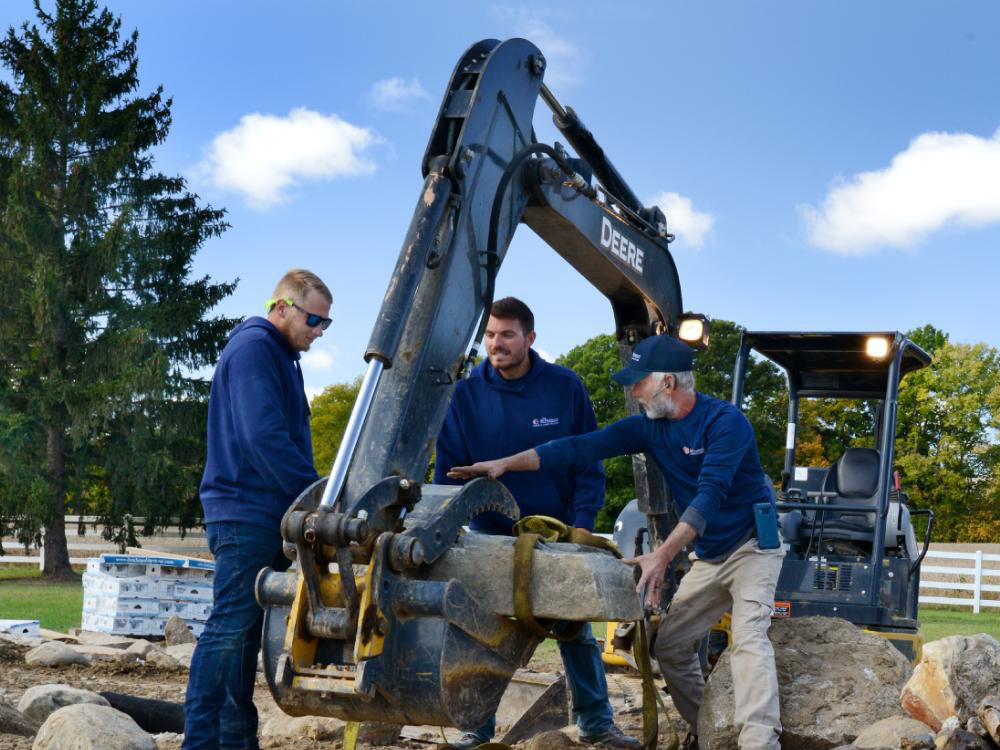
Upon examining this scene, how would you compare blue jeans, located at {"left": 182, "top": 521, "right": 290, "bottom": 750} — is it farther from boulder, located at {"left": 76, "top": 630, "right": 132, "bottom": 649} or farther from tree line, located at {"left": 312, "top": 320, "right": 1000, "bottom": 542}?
tree line, located at {"left": 312, "top": 320, "right": 1000, "bottom": 542}

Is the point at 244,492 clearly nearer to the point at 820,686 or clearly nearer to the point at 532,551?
the point at 532,551

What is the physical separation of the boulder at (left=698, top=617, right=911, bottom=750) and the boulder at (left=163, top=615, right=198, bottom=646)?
21.3ft

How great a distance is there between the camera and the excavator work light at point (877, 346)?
27.6ft

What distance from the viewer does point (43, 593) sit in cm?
1955

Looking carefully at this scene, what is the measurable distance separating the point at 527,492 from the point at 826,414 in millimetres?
33342

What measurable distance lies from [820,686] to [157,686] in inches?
197

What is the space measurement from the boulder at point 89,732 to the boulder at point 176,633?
553cm

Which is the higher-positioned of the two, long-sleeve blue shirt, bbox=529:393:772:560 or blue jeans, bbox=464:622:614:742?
long-sleeve blue shirt, bbox=529:393:772:560

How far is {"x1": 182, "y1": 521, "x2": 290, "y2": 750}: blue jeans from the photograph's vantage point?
4.49 m

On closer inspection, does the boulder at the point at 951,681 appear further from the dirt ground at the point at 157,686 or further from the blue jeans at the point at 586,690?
the blue jeans at the point at 586,690

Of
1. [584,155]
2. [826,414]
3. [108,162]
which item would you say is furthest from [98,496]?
[584,155]

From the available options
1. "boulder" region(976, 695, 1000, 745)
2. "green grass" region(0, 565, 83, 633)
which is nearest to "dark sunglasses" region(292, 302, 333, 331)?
"boulder" region(976, 695, 1000, 745)

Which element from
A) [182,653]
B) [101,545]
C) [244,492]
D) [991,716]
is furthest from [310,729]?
[101,545]

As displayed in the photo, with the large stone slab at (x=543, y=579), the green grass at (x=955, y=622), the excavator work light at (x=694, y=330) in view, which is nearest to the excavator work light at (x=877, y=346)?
the excavator work light at (x=694, y=330)
